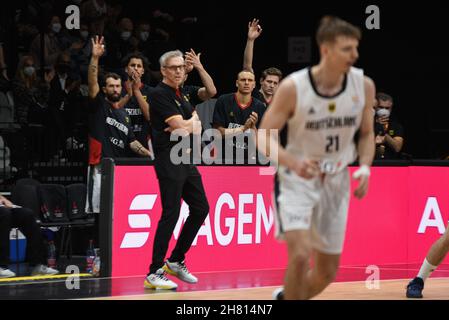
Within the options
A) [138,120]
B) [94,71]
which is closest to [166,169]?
[94,71]

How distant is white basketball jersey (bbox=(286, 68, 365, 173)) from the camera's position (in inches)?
282

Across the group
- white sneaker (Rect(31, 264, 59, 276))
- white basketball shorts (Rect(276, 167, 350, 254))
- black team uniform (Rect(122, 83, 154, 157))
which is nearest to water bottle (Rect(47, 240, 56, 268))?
white sneaker (Rect(31, 264, 59, 276))

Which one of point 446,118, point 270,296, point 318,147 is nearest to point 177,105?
point 270,296

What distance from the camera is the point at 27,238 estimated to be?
11836 mm

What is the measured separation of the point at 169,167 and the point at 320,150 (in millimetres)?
3460

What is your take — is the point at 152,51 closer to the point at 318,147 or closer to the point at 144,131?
the point at 144,131

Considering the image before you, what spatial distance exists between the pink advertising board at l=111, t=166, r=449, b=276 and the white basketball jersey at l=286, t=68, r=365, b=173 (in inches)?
189

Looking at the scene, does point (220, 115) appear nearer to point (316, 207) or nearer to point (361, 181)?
point (316, 207)

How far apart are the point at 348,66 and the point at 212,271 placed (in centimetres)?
576

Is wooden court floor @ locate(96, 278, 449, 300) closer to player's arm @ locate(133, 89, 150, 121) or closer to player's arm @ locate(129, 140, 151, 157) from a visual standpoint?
player's arm @ locate(129, 140, 151, 157)

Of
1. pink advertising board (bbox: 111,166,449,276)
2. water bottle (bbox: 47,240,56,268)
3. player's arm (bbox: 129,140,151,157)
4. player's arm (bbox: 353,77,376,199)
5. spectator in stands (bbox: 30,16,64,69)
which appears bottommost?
water bottle (bbox: 47,240,56,268)

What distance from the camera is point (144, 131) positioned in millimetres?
13203

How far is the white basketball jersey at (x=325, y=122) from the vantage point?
716 centimetres

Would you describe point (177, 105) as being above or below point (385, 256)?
above
